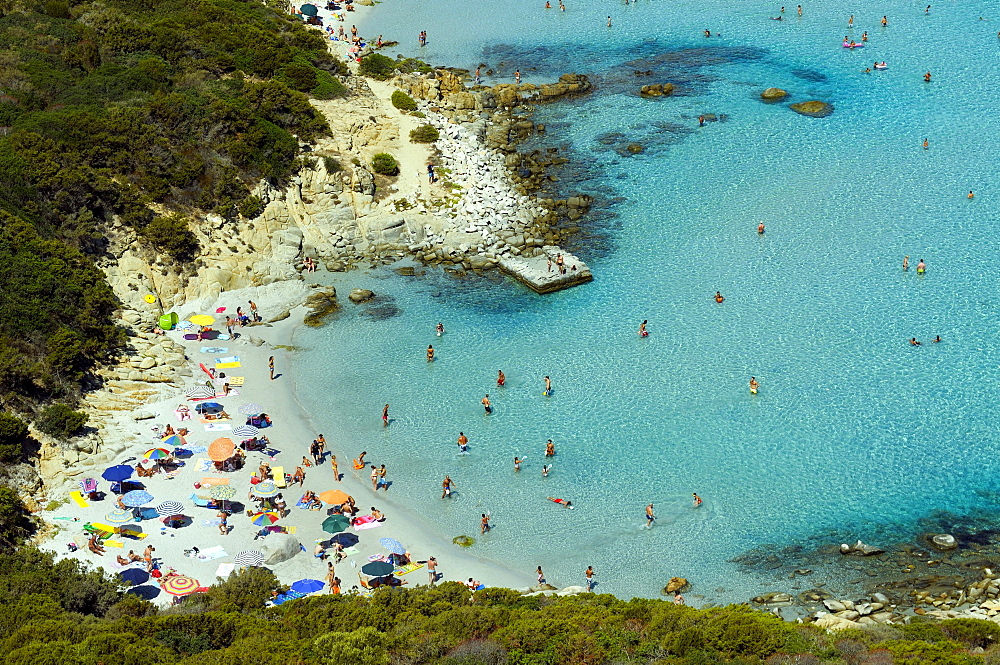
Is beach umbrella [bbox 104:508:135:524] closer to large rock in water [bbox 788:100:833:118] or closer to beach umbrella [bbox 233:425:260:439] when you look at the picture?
beach umbrella [bbox 233:425:260:439]

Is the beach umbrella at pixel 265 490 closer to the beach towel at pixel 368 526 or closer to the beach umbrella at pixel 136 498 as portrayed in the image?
the beach towel at pixel 368 526

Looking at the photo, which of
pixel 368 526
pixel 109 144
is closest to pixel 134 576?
pixel 368 526

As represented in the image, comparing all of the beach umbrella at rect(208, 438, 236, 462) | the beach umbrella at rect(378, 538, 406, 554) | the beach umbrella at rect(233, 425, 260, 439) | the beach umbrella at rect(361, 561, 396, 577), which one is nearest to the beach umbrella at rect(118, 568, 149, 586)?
the beach umbrella at rect(208, 438, 236, 462)

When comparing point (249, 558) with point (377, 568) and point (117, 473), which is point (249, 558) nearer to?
→ point (377, 568)

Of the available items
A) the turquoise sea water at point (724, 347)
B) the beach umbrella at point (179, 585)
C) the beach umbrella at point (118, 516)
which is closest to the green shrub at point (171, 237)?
the turquoise sea water at point (724, 347)

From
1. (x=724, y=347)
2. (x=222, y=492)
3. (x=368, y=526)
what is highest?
(x=724, y=347)
